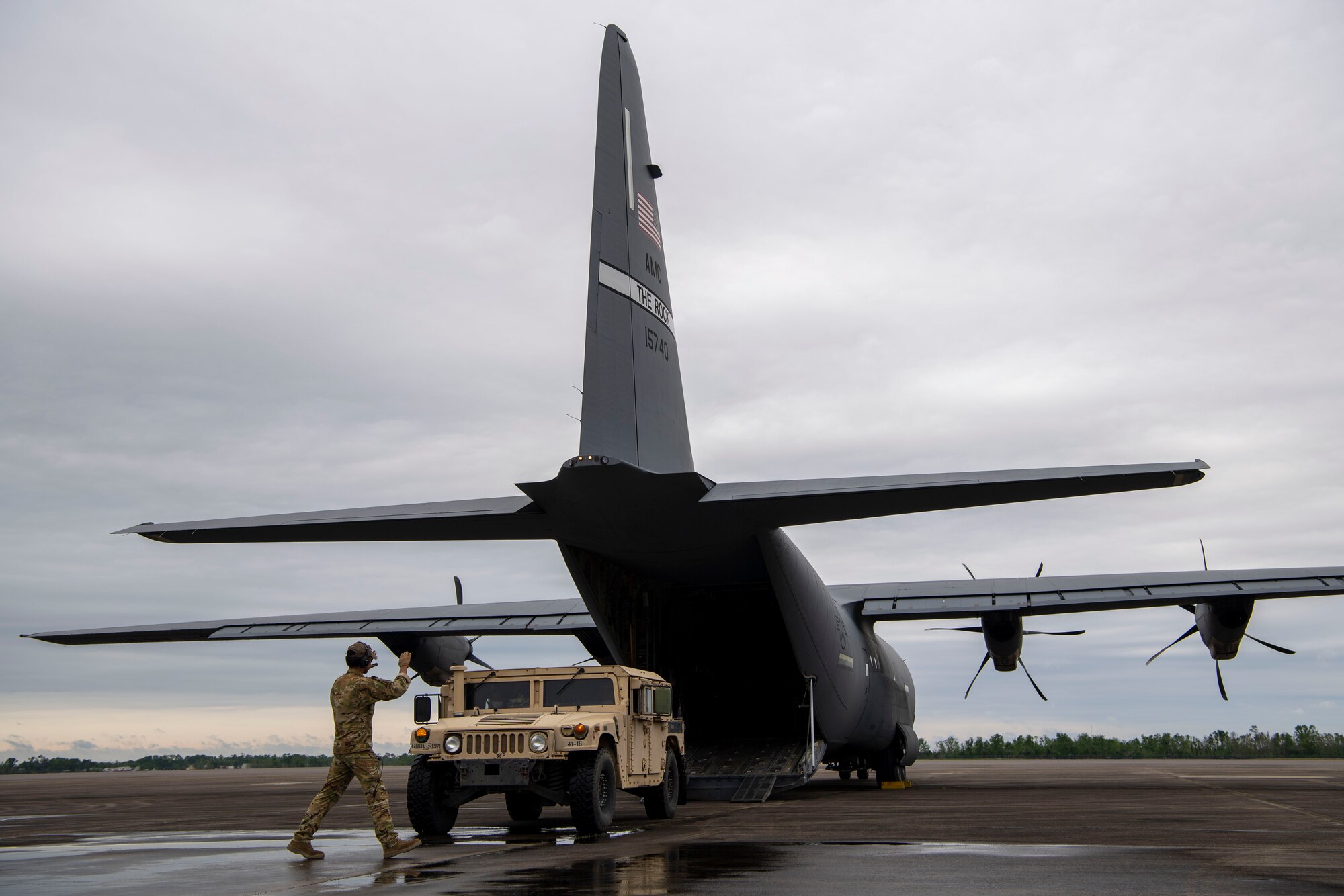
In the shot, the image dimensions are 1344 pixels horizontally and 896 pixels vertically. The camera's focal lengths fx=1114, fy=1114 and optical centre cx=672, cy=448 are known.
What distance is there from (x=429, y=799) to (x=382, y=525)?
260 centimetres

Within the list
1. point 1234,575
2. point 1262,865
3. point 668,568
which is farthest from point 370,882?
point 1234,575

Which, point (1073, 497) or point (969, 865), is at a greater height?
point (1073, 497)

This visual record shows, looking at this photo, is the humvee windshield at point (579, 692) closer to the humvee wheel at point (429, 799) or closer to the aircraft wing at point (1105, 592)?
the humvee wheel at point (429, 799)

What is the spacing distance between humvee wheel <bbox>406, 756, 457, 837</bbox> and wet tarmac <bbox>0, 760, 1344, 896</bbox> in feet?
0.71

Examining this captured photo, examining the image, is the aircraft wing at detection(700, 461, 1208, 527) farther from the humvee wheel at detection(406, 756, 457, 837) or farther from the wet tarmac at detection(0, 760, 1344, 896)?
the humvee wheel at detection(406, 756, 457, 837)

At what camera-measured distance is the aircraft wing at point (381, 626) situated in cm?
2008

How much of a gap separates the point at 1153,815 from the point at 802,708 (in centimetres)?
566

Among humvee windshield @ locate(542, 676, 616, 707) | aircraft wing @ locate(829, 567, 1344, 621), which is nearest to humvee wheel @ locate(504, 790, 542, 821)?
humvee windshield @ locate(542, 676, 616, 707)

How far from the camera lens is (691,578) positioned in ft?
50.4

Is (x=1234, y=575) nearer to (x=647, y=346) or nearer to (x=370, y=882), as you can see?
(x=647, y=346)

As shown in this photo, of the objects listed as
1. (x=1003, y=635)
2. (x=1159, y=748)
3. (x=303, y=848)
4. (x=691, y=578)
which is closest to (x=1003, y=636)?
(x=1003, y=635)

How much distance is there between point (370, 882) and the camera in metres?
6.88

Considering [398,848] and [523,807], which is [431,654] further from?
[398,848]

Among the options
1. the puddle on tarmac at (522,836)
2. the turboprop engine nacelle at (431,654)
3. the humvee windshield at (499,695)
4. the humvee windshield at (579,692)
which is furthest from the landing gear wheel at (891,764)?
the humvee windshield at (499,695)
